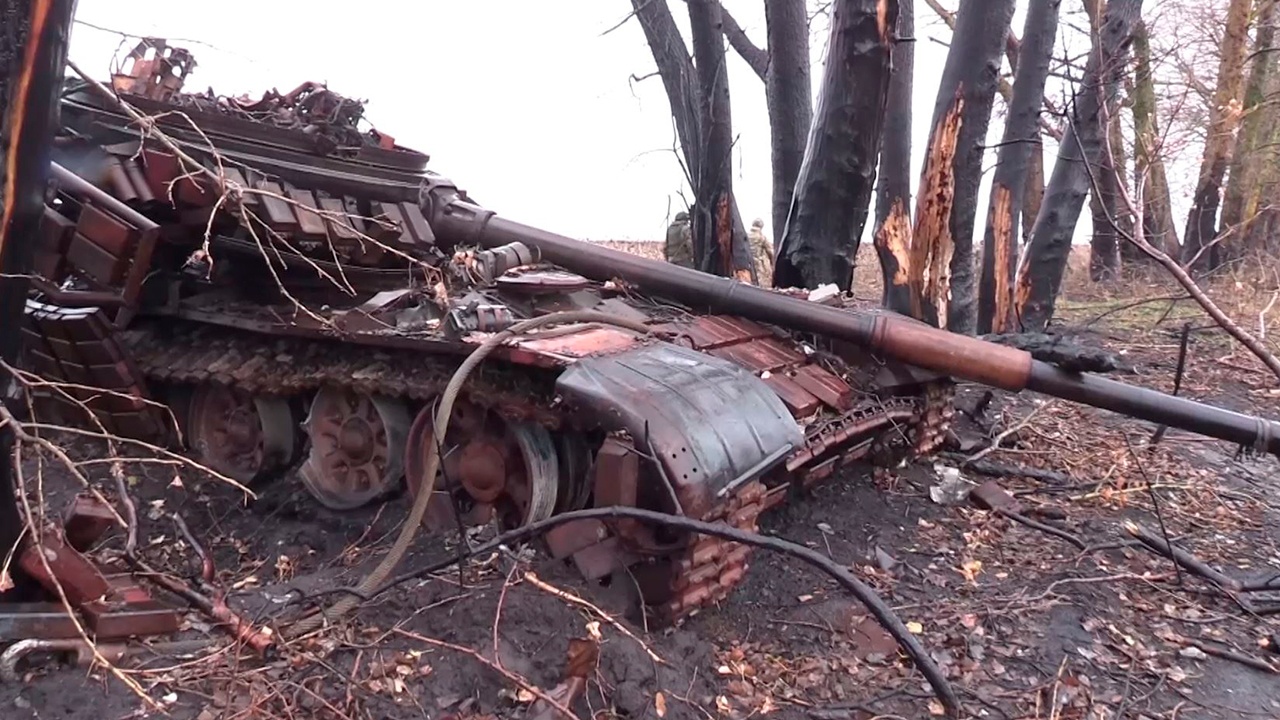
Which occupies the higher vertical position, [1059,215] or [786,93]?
[786,93]

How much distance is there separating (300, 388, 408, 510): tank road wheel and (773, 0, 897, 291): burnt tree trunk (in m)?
3.53

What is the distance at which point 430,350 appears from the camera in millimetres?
5312

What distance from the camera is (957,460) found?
6992 millimetres

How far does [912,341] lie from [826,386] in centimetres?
61

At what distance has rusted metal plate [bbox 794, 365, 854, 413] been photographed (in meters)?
5.78

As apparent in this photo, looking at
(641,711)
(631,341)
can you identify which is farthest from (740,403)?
(641,711)

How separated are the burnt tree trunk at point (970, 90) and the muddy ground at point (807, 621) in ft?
11.3

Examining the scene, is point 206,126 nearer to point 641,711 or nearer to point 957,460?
point 641,711

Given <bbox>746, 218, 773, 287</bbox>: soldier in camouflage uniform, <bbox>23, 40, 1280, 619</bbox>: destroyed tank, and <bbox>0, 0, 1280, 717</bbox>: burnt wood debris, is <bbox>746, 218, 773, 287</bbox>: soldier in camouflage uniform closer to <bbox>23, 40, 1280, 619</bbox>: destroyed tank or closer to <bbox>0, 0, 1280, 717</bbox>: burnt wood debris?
<bbox>0, 0, 1280, 717</bbox>: burnt wood debris

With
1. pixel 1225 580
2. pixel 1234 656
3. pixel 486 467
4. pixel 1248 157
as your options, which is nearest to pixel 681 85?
pixel 486 467

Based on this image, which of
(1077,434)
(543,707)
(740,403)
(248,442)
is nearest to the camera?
(543,707)

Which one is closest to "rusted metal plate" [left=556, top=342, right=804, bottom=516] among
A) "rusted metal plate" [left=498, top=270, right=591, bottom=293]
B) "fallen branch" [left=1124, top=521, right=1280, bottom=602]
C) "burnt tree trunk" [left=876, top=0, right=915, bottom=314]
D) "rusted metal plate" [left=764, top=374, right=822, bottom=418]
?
"rusted metal plate" [left=764, top=374, right=822, bottom=418]

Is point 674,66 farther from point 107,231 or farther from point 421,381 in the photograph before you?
point 107,231

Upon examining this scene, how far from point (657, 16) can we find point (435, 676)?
8.30m
